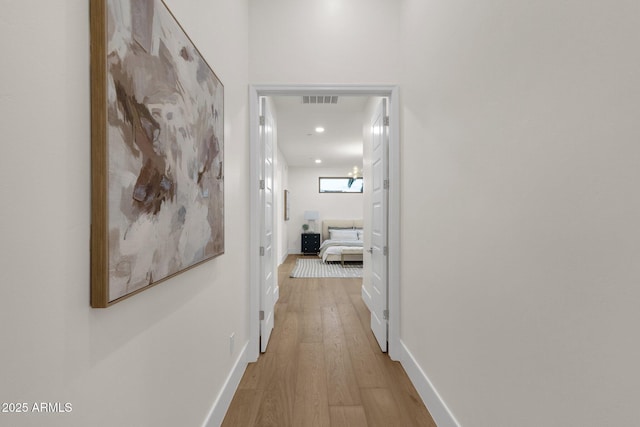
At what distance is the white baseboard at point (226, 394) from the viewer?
1.57 metres

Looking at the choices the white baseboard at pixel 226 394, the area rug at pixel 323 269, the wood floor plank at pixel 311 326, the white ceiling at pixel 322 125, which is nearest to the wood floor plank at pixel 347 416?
the white baseboard at pixel 226 394

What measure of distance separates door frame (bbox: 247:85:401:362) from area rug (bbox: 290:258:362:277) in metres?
3.45

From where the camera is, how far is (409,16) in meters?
2.26

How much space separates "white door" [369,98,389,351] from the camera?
2578 mm

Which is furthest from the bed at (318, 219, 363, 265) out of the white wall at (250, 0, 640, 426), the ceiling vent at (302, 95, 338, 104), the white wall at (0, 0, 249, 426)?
the white wall at (0, 0, 249, 426)

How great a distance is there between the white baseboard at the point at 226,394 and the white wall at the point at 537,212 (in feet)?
4.01

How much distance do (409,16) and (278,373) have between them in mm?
2834

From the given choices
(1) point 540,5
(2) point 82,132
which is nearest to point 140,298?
(2) point 82,132

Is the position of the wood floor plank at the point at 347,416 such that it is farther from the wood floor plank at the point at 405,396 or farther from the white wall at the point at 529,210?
the white wall at the point at 529,210

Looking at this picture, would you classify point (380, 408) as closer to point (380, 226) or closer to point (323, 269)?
point (380, 226)

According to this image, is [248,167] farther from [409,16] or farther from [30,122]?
[30,122]

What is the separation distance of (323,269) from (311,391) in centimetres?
457

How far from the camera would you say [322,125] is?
500 centimetres

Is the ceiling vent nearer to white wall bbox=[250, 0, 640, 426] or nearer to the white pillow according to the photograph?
white wall bbox=[250, 0, 640, 426]
